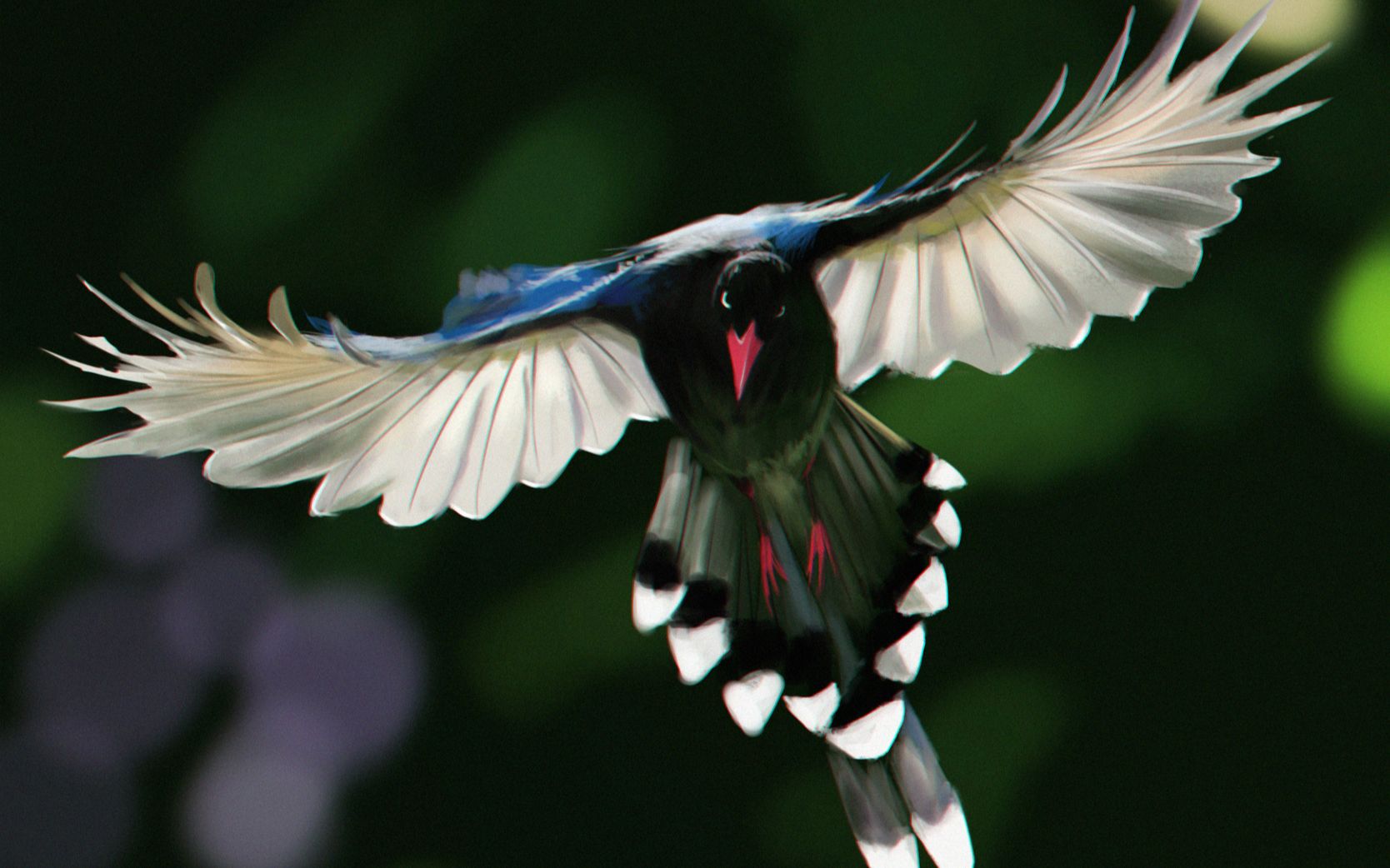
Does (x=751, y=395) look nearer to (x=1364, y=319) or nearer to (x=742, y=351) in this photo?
(x=742, y=351)

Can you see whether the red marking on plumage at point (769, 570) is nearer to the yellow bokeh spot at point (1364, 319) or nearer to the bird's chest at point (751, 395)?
the bird's chest at point (751, 395)

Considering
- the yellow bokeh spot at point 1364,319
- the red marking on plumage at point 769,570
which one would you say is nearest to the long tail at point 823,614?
the red marking on plumage at point 769,570

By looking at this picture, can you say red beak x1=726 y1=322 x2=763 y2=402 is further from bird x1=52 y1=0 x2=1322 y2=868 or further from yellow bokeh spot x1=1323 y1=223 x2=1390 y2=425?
yellow bokeh spot x1=1323 y1=223 x2=1390 y2=425

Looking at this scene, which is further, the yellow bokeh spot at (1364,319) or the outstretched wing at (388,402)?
the yellow bokeh spot at (1364,319)

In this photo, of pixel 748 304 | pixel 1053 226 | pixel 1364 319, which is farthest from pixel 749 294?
pixel 1364 319

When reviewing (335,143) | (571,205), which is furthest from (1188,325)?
(335,143)

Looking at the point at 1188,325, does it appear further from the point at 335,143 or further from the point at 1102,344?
the point at 335,143
